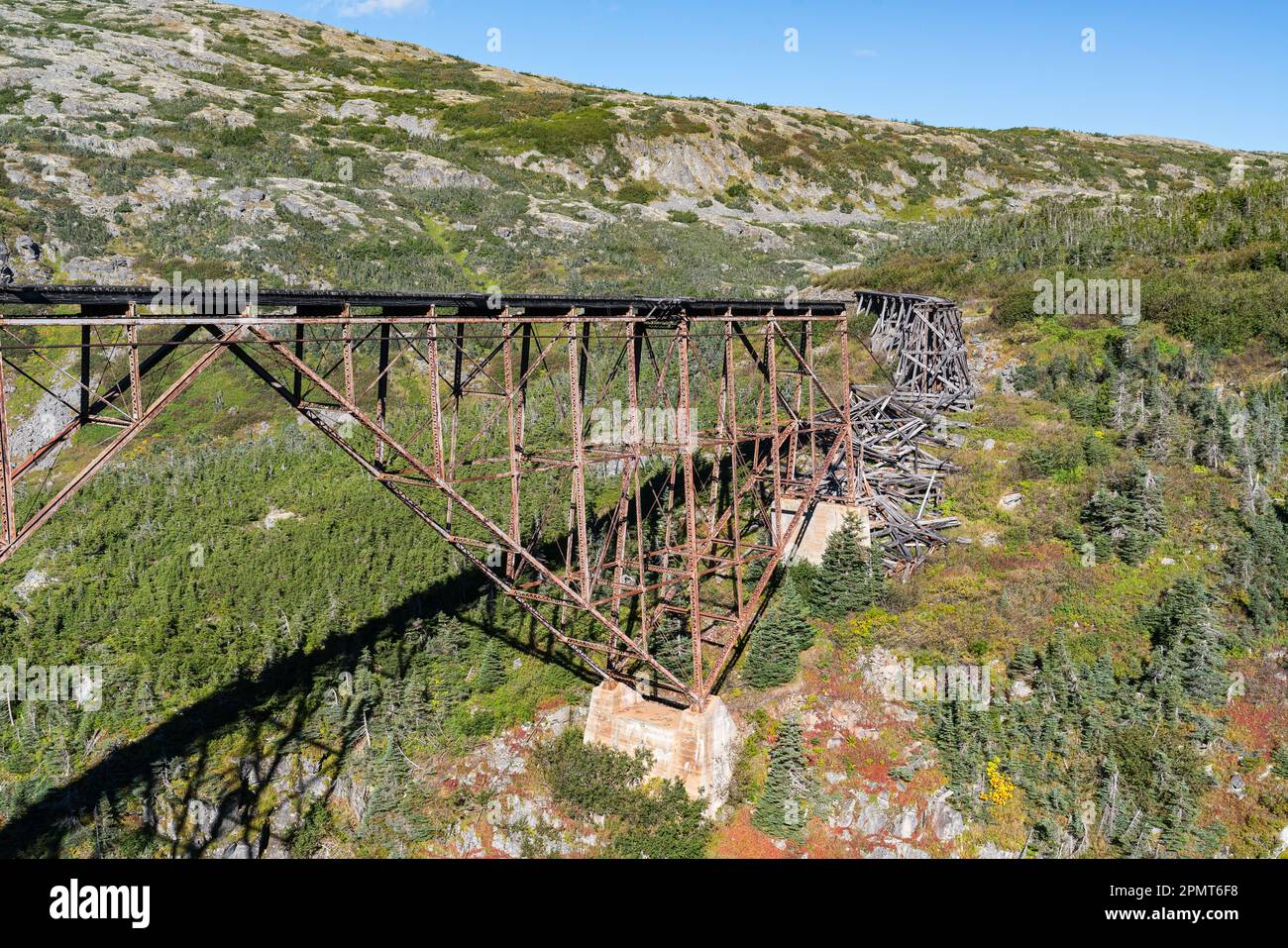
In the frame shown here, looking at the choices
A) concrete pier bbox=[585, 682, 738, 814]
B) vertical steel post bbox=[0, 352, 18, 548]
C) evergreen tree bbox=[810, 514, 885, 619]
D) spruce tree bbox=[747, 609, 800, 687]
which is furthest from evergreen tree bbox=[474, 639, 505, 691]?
vertical steel post bbox=[0, 352, 18, 548]

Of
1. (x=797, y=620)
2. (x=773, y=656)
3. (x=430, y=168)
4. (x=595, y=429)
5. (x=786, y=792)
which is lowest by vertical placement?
(x=786, y=792)

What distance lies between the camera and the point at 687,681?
2258cm

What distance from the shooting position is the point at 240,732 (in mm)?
22719

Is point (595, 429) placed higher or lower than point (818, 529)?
higher

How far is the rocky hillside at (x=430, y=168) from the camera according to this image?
2308 inches

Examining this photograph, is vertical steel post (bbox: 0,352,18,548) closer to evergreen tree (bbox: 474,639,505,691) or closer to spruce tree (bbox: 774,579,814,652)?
evergreen tree (bbox: 474,639,505,691)

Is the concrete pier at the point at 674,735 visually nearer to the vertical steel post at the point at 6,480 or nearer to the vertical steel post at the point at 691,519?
the vertical steel post at the point at 691,519

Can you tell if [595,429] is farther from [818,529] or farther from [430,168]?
[430,168]

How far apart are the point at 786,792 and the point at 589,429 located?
1204 cm

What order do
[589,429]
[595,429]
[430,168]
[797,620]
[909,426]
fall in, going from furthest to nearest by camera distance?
[430,168] < [595,429] < [909,426] < [589,429] < [797,620]

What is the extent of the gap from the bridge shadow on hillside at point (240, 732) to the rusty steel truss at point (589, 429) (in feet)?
8.43

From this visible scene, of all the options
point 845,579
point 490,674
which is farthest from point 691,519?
point 490,674

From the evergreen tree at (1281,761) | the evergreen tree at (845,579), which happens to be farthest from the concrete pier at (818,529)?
the evergreen tree at (1281,761)
